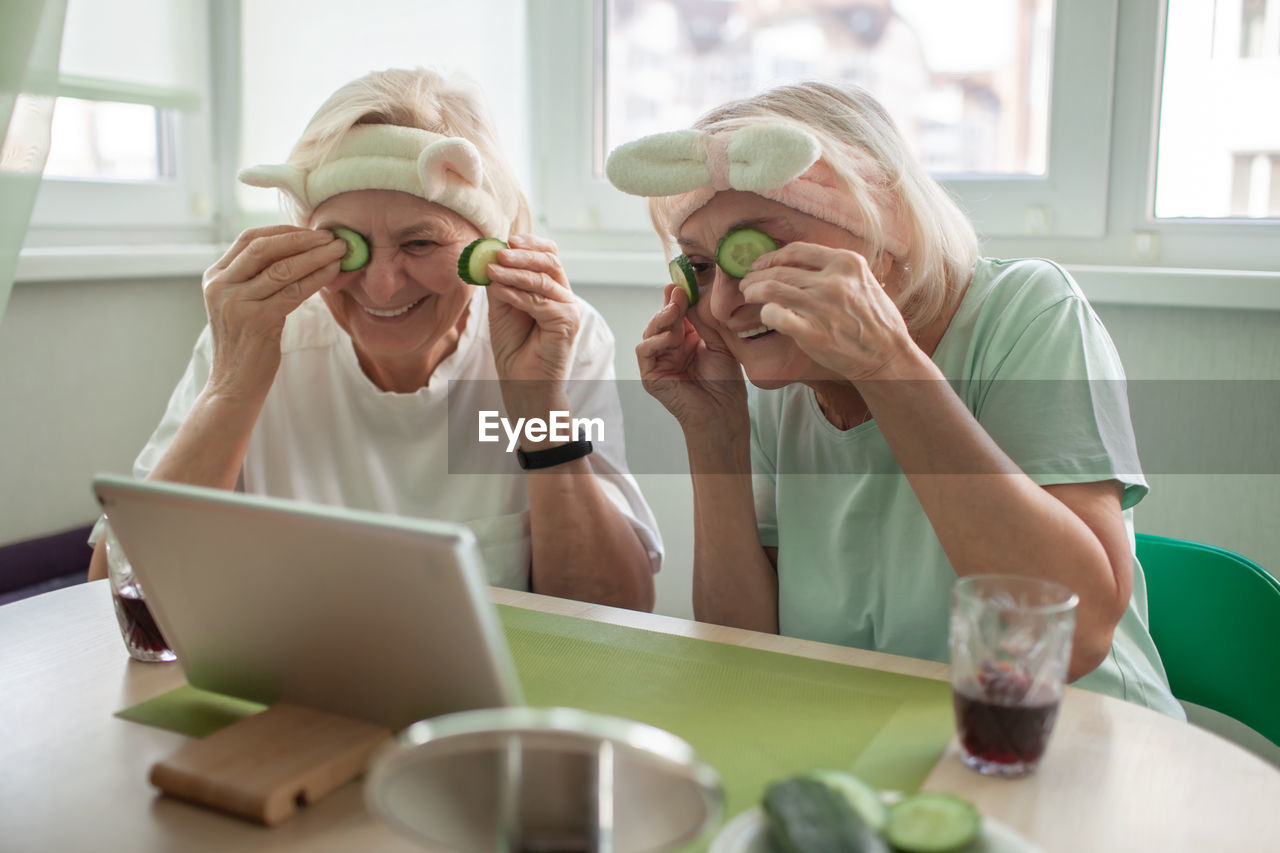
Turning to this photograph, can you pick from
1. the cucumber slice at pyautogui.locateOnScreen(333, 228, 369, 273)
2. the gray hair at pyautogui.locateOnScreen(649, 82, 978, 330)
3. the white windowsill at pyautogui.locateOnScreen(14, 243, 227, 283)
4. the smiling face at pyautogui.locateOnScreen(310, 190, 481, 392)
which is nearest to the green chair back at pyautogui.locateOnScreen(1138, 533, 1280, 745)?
the gray hair at pyautogui.locateOnScreen(649, 82, 978, 330)

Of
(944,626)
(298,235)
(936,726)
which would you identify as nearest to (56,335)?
(298,235)

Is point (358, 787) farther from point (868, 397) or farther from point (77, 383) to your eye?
point (77, 383)

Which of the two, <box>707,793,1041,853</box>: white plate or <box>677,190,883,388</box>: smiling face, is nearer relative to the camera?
<box>707,793,1041,853</box>: white plate

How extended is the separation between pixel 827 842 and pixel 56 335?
2324 mm

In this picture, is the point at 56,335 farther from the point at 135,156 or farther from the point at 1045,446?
the point at 1045,446

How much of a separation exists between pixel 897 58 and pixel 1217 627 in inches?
57.0

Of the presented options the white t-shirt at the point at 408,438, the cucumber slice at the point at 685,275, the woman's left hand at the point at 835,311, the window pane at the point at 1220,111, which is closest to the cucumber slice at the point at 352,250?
the white t-shirt at the point at 408,438

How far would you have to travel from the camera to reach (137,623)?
1167 millimetres

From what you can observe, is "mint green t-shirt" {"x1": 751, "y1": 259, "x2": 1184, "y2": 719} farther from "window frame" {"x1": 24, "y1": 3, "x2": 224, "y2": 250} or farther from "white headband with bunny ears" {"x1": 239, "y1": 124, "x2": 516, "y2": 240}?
"window frame" {"x1": 24, "y1": 3, "x2": 224, "y2": 250}

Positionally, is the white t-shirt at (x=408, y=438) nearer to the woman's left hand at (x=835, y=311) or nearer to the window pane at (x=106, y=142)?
the woman's left hand at (x=835, y=311)

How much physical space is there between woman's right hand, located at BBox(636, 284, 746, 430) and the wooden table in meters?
0.62

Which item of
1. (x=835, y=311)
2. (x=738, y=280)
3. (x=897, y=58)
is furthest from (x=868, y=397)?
(x=897, y=58)

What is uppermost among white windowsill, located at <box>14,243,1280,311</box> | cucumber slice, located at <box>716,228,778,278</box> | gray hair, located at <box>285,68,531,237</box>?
gray hair, located at <box>285,68,531,237</box>

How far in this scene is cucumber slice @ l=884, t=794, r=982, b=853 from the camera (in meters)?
0.73
